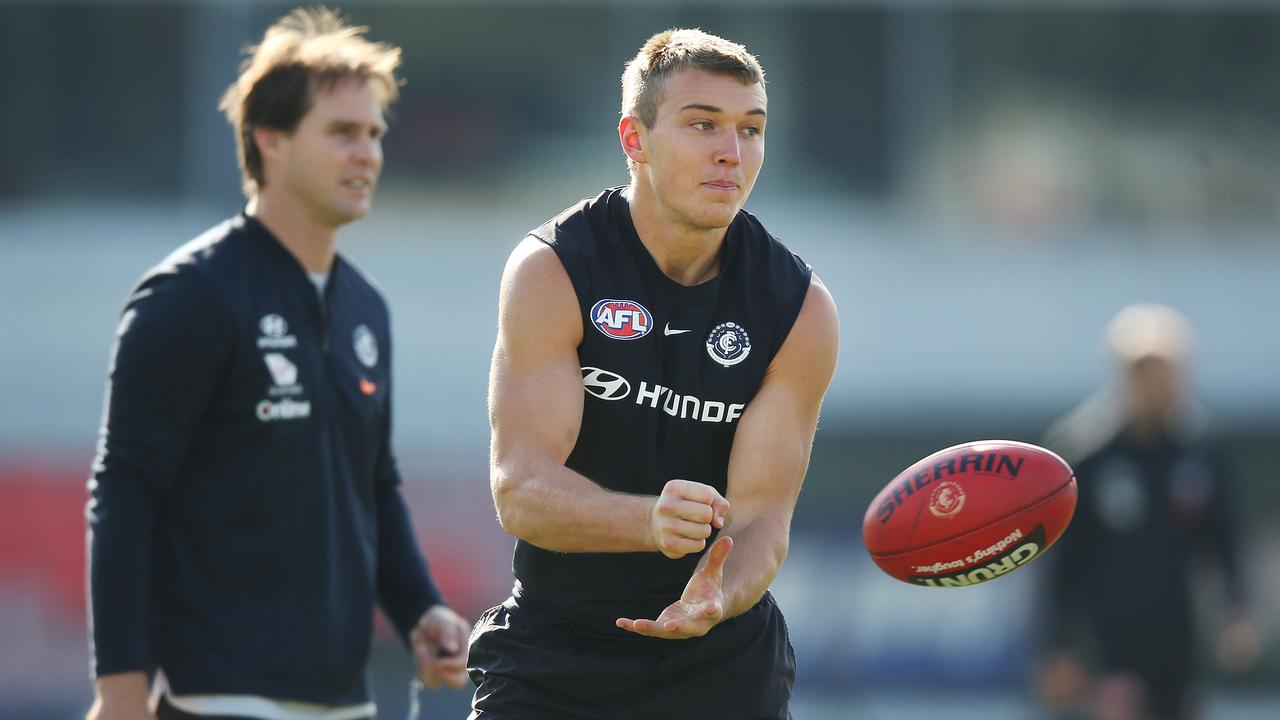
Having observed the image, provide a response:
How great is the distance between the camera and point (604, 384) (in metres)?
3.85

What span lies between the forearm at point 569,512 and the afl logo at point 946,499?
1023 mm

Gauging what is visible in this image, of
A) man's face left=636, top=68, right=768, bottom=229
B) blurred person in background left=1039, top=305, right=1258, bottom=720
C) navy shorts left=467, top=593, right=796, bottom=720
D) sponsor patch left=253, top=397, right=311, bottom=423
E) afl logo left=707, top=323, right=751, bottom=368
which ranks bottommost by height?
blurred person in background left=1039, top=305, right=1258, bottom=720

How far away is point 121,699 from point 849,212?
445 inches

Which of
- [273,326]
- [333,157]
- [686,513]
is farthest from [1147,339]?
[686,513]

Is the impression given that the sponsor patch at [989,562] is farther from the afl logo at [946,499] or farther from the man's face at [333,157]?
the man's face at [333,157]

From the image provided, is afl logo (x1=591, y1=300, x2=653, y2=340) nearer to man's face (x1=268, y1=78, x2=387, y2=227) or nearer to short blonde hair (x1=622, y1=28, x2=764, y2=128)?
short blonde hair (x1=622, y1=28, x2=764, y2=128)

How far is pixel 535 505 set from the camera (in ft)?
11.9

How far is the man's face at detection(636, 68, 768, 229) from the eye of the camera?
12.6ft

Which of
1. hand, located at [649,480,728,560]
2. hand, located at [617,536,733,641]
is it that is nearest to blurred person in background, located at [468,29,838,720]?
hand, located at [617,536,733,641]

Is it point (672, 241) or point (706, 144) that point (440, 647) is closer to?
Answer: point (672, 241)

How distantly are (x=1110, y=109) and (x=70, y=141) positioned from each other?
381 inches

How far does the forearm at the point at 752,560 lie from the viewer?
3646mm

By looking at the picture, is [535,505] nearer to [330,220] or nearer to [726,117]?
[726,117]

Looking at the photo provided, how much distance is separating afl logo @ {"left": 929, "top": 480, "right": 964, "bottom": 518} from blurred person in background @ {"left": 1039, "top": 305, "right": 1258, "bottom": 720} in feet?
13.9
